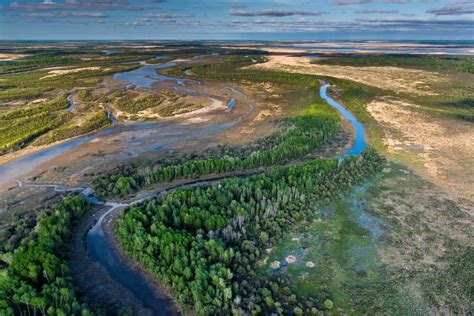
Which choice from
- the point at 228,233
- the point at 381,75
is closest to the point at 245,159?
the point at 228,233

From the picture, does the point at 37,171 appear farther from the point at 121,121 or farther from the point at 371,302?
the point at 371,302

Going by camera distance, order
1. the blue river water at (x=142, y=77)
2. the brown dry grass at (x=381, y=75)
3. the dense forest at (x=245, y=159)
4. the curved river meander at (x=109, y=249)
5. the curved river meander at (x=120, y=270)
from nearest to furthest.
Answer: the curved river meander at (x=120, y=270)
the curved river meander at (x=109, y=249)
the dense forest at (x=245, y=159)
the brown dry grass at (x=381, y=75)
the blue river water at (x=142, y=77)

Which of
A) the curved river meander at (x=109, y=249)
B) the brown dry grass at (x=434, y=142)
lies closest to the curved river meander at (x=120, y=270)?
the curved river meander at (x=109, y=249)

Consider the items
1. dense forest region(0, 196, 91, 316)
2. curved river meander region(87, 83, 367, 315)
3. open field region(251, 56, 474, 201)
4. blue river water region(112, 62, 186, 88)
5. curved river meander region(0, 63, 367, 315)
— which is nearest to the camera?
dense forest region(0, 196, 91, 316)

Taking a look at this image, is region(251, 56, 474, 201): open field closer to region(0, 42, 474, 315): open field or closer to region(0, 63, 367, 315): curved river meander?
region(0, 42, 474, 315): open field

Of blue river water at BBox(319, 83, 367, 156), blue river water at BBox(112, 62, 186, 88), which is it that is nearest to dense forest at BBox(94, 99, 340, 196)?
blue river water at BBox(319, 83, 367, 156)

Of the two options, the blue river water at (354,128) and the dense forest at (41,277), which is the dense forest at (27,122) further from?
the blue river water at (354,128)

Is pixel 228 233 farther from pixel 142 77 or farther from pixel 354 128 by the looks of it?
pixel 142 77
